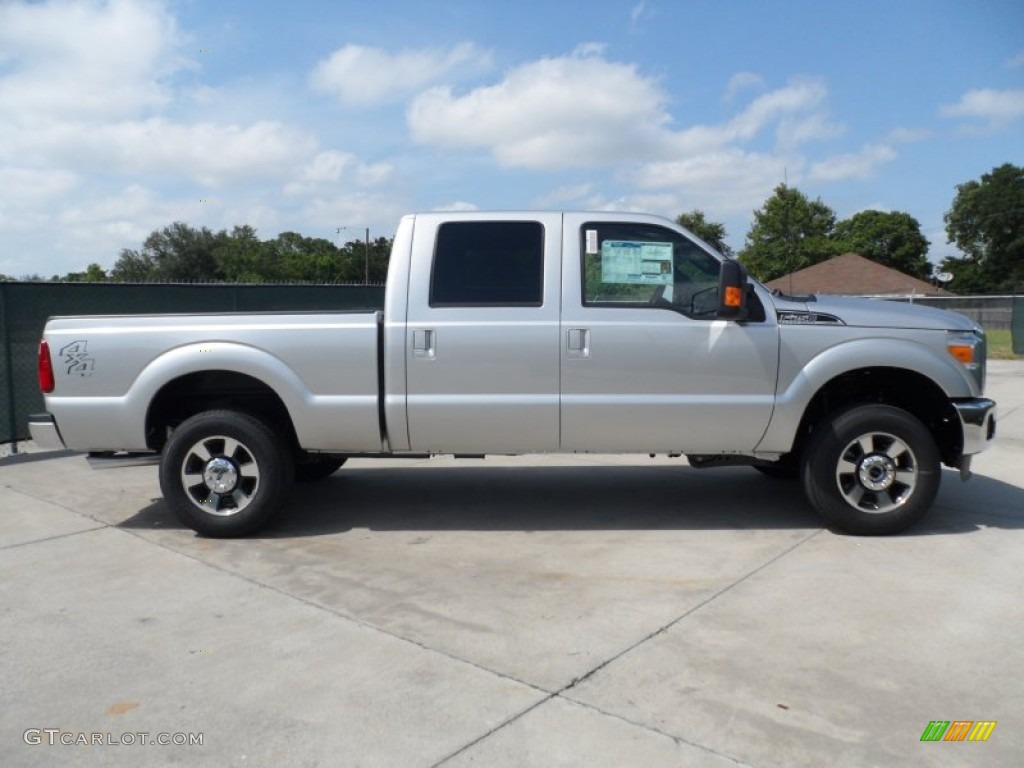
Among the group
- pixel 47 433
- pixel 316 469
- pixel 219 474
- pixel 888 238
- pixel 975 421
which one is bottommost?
pixel 316 469

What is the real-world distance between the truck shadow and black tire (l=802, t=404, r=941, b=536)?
363mm

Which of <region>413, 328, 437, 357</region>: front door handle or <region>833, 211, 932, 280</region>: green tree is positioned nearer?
<region>413, 328, 437, 357</region>: front door handle

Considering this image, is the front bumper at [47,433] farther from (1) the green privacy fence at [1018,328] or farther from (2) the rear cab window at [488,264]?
(1) the green privacy fence at [1018,328]

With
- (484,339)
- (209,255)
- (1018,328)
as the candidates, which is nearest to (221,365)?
(484,339)

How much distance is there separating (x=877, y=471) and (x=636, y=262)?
2.03m

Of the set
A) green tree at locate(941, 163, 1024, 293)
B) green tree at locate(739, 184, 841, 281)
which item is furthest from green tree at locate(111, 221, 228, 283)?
green tree at locate(941, 163, 1024, 293)

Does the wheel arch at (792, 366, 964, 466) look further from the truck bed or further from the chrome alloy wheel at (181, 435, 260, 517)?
the chrome alloy wheel at (181, 435, 260, 517)

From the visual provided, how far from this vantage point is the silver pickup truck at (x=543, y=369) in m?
5.33

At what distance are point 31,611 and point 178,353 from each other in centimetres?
176

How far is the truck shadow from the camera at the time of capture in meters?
5.91

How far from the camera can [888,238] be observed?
71.2m

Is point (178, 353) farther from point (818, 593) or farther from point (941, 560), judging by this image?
point (941, 560)

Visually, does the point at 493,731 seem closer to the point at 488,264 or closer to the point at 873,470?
the point at 488,264

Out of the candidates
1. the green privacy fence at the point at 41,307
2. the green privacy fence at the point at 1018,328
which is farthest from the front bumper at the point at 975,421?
the green privacy fence at the point at 1018,328
